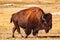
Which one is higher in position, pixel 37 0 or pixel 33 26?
pixel 33 26

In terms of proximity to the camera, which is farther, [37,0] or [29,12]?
[37,0]

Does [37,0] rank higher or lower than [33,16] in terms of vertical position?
lower

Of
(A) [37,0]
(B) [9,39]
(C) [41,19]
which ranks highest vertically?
(C) [41,19]

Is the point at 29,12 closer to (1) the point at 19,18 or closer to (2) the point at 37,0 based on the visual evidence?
(1) the point at 19,18

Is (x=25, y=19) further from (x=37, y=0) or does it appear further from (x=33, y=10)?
(x=37, y=0)

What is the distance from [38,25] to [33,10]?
84 centimetres

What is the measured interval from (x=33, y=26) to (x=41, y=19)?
0.57 metres

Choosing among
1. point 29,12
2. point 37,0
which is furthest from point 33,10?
point 37,0

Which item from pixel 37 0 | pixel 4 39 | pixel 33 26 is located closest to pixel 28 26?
pixel 33 26

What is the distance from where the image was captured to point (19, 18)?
54.5ft

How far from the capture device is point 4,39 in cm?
1573

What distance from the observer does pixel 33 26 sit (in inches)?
637

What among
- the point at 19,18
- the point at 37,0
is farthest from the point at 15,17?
the point at 37,0

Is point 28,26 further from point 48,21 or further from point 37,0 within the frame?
point 37,0
